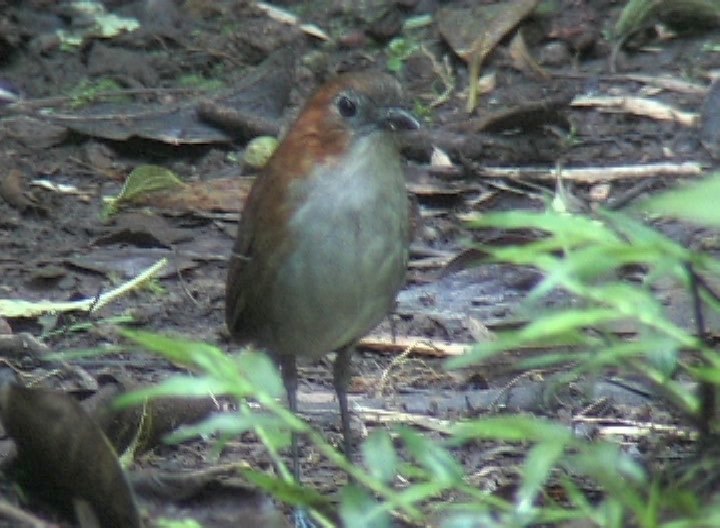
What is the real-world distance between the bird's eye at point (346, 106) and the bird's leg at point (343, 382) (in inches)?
30.6

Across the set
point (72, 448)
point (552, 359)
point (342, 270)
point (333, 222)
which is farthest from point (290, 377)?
point (552, 359)

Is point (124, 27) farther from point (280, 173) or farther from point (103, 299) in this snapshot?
point (280, 173)

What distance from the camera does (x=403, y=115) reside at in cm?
455

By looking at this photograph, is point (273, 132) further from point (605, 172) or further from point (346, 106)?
point (346, 106)

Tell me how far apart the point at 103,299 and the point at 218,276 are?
21.9 inches

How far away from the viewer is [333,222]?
4430 mm

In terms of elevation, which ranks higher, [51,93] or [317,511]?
[317,511]

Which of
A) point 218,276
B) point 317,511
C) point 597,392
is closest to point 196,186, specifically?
point 218,276

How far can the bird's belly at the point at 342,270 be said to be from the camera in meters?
4.43

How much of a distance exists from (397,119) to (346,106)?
16cm

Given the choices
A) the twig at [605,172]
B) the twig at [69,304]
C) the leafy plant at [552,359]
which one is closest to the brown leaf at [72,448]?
the leafy plant at [552,359]

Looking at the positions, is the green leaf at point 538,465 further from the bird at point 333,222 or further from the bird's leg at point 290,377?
the bird's leg at point 290,377

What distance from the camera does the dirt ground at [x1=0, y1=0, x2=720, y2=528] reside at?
17.0 ft

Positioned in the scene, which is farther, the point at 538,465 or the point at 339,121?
the point at 339,121
